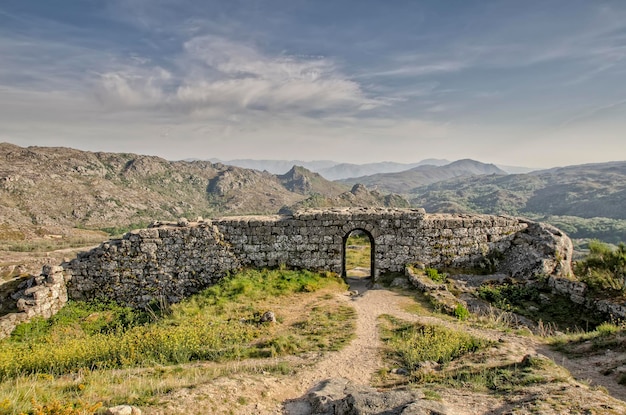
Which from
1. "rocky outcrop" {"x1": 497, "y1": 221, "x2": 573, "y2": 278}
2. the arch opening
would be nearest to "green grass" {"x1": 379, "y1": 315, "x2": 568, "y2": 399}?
the arch opening

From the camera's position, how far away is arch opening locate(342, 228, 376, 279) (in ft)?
55.3

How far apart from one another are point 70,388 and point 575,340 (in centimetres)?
1208

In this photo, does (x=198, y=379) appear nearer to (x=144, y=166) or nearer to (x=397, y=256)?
(x=397, y=256)

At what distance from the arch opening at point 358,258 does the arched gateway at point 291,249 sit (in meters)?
0.29

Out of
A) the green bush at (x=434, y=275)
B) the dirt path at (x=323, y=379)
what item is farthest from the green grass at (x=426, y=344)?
the green bush at (x=434, y=275)

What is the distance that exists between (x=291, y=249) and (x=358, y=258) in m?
6.14

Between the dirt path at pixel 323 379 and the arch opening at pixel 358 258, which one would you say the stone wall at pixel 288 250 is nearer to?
the arch opening at pixel 358 258

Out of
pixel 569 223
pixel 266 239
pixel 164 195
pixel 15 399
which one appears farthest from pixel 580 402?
pixel 569 223

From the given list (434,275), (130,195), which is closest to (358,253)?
(434,275)

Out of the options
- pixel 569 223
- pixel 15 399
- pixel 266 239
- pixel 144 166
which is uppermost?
pixel 144 166

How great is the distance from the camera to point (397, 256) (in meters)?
16.6

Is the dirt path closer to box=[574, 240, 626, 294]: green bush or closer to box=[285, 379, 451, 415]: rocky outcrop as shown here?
box=[285, 379, 451, 415]: rocky outcrop

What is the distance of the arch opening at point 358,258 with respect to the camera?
664 inches

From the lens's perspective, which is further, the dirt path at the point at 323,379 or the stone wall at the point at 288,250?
the stone wall at the point at 288,250
